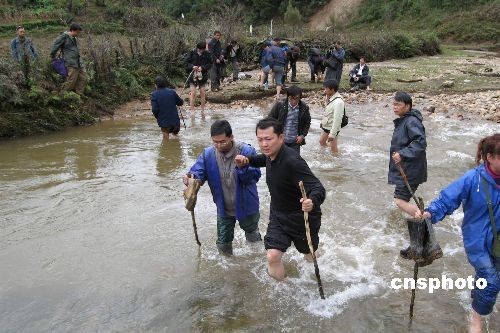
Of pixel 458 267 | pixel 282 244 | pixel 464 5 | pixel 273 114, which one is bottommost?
pixel 458 267

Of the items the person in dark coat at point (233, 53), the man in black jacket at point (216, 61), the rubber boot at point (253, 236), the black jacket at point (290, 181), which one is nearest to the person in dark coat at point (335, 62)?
the man in black jacket at point (216, 61)

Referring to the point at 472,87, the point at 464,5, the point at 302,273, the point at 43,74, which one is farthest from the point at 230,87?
the point at 464,5

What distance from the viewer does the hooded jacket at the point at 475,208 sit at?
3.31 m

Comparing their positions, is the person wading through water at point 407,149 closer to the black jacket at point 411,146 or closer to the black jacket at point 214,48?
the black jacket at point 411,146

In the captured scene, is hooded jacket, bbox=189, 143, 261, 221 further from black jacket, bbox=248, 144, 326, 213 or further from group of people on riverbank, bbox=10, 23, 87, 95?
group of people on riverbank, bbox=10, 23, 87, 95

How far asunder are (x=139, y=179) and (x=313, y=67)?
11.3m

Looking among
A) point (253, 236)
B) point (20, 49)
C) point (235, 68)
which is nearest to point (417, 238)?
point (253, 236)

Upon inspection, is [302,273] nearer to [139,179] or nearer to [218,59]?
[139,179]

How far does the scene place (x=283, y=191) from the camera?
3977 millimetres

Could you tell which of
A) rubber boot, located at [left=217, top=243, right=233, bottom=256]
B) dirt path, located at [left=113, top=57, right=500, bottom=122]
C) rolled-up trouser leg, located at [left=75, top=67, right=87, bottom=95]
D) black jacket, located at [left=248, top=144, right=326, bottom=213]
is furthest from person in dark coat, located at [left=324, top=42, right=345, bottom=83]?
black jacket, located at [left=248, top=144, right=326, bottom=213]

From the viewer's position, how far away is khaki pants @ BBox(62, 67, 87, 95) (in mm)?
11969

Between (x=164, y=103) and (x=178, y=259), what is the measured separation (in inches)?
187

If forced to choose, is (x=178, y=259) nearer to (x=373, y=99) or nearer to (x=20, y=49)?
(x=20, y=49)

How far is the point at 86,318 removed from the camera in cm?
421
